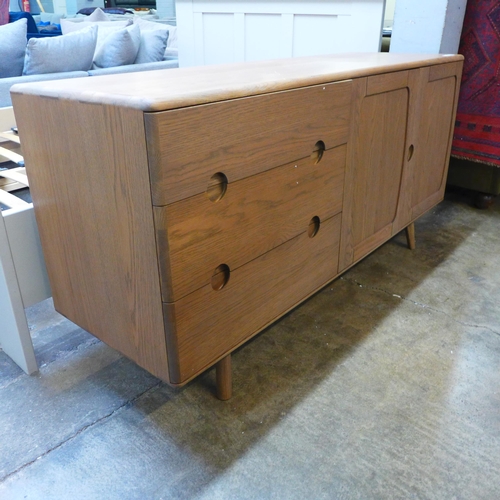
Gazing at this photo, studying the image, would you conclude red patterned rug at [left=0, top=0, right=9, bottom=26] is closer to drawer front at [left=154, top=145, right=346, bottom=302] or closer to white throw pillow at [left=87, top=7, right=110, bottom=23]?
white throw pillow at [left=87, top=7, right=110, bottom=23]

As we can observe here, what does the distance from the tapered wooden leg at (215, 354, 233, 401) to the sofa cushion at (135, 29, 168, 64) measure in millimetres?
2736

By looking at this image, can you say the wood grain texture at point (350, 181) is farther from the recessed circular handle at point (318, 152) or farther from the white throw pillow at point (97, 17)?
the white throw pillow at point (97, 17)

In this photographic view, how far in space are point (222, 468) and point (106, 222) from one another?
484mm

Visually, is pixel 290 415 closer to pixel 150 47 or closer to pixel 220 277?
pixel 220 277

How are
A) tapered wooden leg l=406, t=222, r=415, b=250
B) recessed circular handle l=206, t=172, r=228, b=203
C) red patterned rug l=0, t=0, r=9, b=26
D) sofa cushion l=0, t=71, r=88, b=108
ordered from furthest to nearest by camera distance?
red patterned rug l=0, t=0, r=9, b=26 → sofa cushion l=0, t=71, r=88, b=108 → tapered wooden leg l=406, t=222, r=415, b=250 → recessed circular handle l=206, t=172, r=228, b=203

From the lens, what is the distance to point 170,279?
0.77m

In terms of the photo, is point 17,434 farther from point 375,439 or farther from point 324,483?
point 375,439

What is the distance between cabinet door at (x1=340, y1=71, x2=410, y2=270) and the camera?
1.13 meters

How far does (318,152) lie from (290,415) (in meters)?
→ 0.55

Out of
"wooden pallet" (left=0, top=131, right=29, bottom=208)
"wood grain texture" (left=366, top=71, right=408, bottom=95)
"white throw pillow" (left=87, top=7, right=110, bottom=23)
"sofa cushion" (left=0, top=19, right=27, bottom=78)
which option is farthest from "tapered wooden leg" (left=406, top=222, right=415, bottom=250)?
"white throw pillow" (left=87, top=7, right=110, bottom=23)

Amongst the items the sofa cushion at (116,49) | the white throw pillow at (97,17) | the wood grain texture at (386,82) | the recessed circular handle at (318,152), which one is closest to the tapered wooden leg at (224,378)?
the recessed circular handle at (318,152)

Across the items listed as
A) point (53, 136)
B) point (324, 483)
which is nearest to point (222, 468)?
point (324, 483)

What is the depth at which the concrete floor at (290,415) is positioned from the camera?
86 centimetres

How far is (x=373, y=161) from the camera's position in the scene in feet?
4.05
